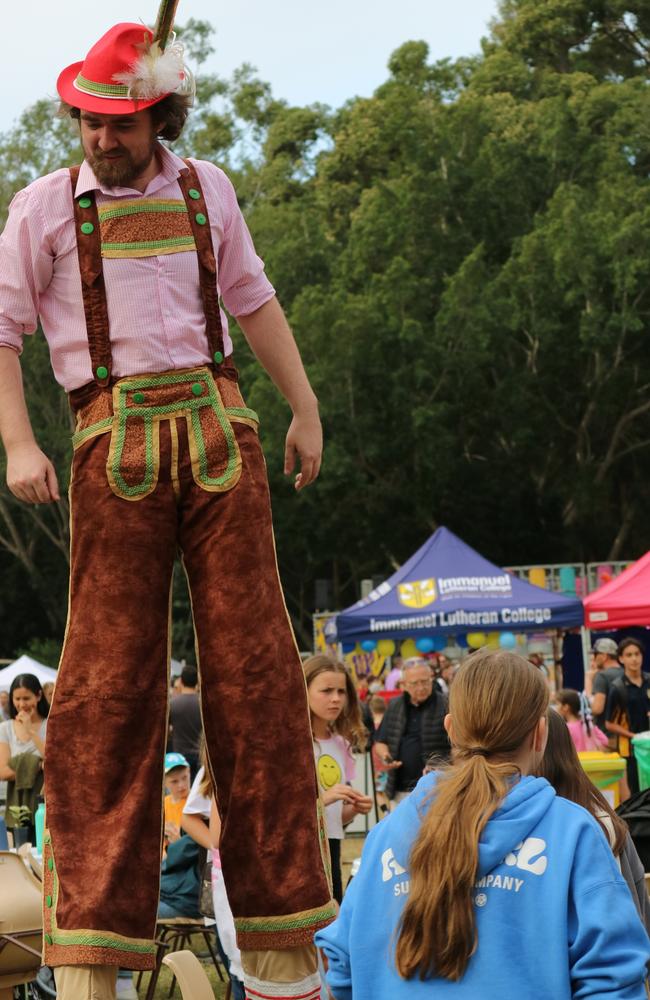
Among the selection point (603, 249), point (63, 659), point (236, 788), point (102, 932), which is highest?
point (603, 249)

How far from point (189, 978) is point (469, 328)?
29.0m

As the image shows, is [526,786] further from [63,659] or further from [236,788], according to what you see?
[63,659]

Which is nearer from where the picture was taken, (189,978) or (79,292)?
(189,978)

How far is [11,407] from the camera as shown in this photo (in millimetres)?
3020

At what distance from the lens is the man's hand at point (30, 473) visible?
296 cm

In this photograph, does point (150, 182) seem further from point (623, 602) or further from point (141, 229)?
point (623, 602)

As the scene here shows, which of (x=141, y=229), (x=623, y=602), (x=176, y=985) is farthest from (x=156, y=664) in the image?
(x=623, y=602)

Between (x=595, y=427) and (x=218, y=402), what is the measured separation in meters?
30.5

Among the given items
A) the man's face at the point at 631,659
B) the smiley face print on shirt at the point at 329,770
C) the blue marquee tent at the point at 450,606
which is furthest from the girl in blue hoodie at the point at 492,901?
the blue marquee tent at the point at 450,606

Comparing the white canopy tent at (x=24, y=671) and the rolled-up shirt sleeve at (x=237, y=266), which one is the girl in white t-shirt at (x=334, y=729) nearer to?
the rolled-up shirt sleeve at (x=237, y=266)

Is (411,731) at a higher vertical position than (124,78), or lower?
lower

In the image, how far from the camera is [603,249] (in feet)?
100

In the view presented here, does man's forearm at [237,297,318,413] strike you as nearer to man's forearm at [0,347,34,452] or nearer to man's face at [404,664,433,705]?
man's forearm at [0,347,34,452]

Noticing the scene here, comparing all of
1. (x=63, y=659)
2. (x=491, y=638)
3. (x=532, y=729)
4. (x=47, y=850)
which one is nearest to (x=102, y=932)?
(x=47, y=850)
